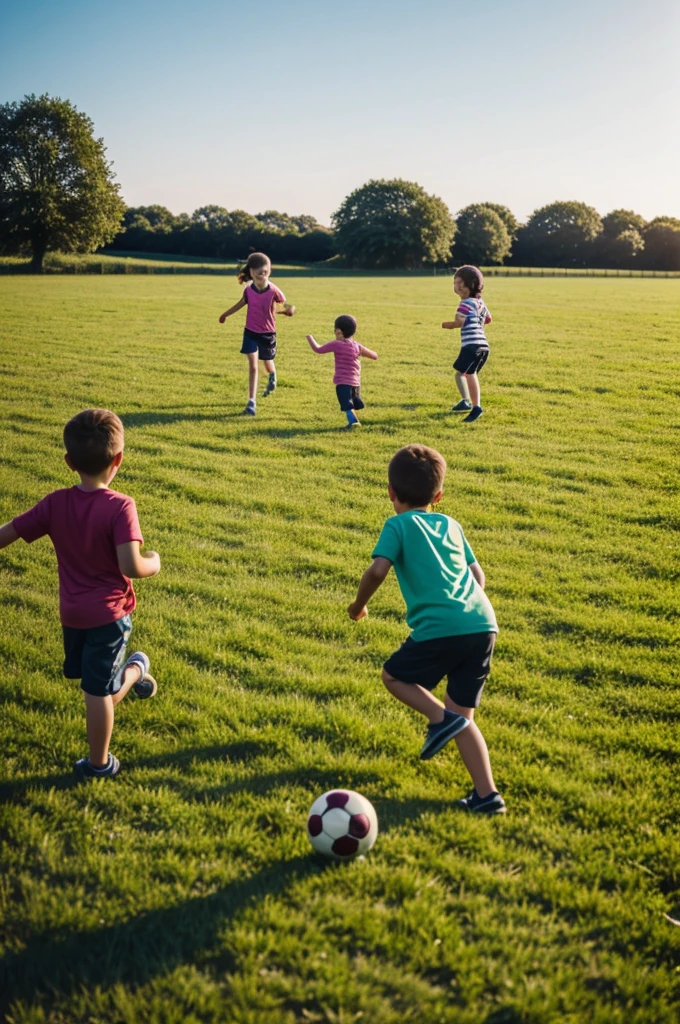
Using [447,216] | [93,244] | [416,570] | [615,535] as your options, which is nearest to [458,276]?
[615,535]

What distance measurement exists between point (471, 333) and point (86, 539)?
9741 mm

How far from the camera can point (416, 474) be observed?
404cm

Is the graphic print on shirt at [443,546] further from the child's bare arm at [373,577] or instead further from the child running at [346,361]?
the child running at [346,361]

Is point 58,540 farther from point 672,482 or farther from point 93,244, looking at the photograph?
point 93,244

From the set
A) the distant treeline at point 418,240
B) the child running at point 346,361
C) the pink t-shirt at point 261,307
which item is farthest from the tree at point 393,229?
the child running at point 346,361

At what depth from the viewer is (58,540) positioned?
4051 millimetres

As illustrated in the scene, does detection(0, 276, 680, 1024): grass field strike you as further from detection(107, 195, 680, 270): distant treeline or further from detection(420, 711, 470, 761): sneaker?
detection(107, 195, 680, 270): distant treeline

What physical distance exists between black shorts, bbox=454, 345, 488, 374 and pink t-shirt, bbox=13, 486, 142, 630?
9373 millimetres

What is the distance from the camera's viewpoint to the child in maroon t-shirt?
3.98 metres

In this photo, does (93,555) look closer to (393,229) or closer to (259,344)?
(259,344)

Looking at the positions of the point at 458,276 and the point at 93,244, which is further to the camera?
the point at 93,244

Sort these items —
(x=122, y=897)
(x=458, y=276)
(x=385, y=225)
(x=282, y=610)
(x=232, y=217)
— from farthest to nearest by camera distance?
(x=232, y=217) → (x=385, y=225) → (x=458, y=276) → (x=282, y=610) → (x=122, y=897)

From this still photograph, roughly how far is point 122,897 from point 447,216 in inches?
4269

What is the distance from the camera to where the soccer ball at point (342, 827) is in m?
3.45
